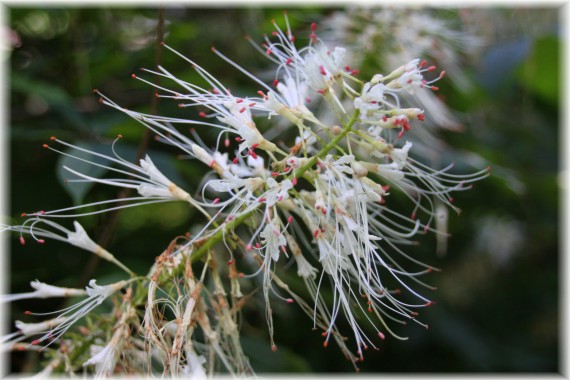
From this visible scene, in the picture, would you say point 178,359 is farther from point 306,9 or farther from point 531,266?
point 531,266

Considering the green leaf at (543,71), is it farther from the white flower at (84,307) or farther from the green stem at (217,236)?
the white flower at (84,307)

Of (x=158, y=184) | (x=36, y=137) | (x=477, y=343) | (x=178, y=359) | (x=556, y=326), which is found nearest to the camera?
(x=178, y=359)

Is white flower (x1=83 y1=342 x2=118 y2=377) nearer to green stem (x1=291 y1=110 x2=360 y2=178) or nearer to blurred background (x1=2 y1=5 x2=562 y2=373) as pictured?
blurred background (x1=2 y1=5 x2=562 y2=373)

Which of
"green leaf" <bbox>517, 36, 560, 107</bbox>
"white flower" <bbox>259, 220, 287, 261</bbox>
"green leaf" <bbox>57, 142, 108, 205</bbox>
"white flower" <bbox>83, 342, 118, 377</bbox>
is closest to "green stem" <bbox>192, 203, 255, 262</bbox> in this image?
"white flower" <bbox>259, 220, 287, 261</bbox>

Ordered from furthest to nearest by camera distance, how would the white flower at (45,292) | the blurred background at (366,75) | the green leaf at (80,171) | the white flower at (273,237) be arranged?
the blurred background at (366,75) → the green leaf at (80,171) → the white flower at (45,292) → the white flower at (273,237)

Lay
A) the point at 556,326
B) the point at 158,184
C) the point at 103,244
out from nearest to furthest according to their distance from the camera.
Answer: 1. the point at 158,184
2. the point at 103,244
3. the point at 556,326

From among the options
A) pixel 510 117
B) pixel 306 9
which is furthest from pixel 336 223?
pixel 510 117

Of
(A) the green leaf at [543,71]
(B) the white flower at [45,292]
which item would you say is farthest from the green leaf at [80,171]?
(A) the green leaf at [543,71]

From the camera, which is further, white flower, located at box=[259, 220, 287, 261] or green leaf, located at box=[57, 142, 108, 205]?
green leaf, located at box=[57, 142, 108, 205]

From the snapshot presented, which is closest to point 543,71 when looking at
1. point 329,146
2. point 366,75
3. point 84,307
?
point 366,75
